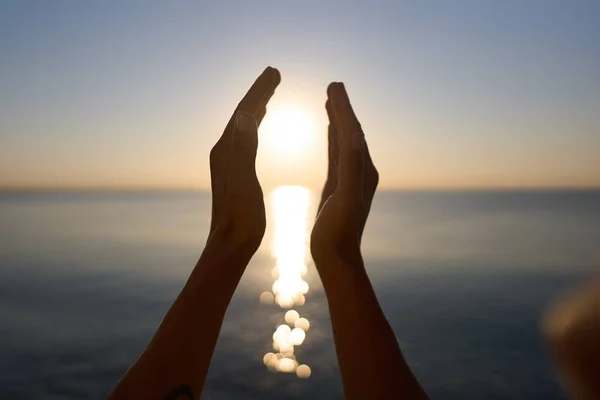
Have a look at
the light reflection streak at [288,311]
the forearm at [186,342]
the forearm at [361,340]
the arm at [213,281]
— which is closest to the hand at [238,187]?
the arm at [213,281]

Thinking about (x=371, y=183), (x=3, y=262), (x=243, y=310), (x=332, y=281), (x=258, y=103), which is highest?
(x=3, y=262)

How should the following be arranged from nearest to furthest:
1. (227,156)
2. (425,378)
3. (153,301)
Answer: (227,156), (425,378), (153,301)

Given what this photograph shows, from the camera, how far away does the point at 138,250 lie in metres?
32.9

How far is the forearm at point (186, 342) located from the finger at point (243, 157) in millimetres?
608

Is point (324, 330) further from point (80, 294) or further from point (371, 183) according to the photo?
point (371, 183)

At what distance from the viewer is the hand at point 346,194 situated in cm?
279

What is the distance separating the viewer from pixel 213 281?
2.52 metres

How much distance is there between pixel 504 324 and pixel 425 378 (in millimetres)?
4750

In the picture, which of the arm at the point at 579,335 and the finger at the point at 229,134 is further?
the finger at the point at 229,134

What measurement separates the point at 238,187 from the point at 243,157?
0.67 feet

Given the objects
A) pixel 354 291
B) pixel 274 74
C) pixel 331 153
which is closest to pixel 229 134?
pixel 274 74

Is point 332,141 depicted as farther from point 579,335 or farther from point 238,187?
point 579,335

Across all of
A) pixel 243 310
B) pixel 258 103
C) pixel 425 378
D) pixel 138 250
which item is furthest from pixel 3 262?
pixel 258 103

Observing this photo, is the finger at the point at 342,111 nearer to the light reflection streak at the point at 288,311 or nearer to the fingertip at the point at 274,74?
the fingertip at the point at 274,74
